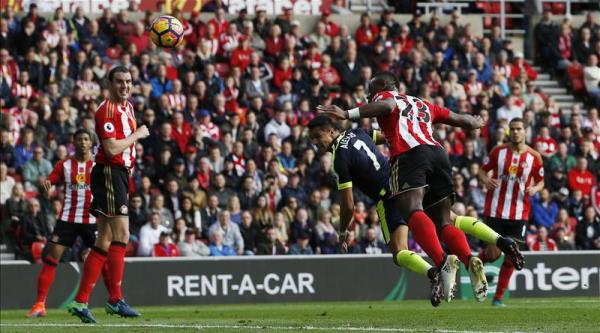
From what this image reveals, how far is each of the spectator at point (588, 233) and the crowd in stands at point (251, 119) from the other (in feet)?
0.08

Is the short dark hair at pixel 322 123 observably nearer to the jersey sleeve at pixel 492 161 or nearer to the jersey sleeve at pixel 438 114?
the jersey sleeve at pixel 438 114

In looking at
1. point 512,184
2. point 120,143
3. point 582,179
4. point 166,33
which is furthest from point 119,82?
point 582,179

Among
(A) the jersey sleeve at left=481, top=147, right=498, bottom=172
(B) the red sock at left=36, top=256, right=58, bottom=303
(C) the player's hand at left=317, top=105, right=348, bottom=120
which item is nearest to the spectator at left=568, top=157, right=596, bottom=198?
(A) the jersey sleeve at left=481, top=147, right=498, bottom=172

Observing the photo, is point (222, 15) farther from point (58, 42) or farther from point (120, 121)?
point (120, 121)

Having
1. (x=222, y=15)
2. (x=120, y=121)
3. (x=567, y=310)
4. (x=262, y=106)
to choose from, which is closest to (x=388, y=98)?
(x=120, y=121)

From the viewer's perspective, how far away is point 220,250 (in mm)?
21891

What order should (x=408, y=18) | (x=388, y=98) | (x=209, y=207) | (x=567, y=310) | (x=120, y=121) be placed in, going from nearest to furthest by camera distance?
(x=388, y=98) < (x=120, y=121) < (x=567, y=310) < (x=209, y=207) < (x=408, y=18)

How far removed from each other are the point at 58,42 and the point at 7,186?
12.6ft

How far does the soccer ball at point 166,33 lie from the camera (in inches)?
636

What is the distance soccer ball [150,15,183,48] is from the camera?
53.0 ft

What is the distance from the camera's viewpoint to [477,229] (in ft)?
41.1

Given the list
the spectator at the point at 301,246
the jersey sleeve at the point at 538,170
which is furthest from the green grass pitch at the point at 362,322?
the spectator at the point at 301,246

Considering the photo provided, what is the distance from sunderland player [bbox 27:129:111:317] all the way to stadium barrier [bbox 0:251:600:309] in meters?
3.90

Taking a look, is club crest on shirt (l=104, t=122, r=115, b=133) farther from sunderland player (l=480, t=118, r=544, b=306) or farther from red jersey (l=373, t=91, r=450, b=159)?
sunderland player (l=480, t=118, r=544, b=306)
